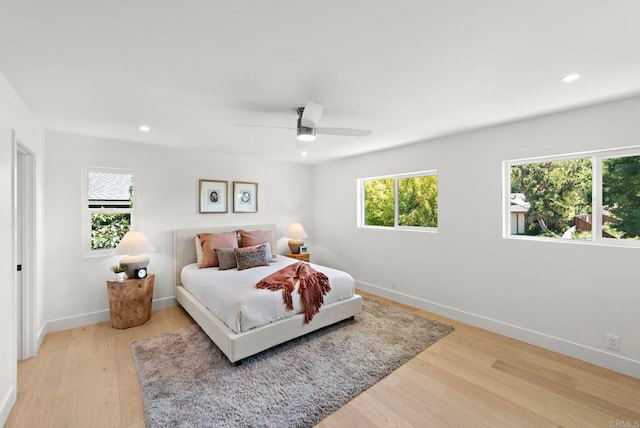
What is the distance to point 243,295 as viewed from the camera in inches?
106

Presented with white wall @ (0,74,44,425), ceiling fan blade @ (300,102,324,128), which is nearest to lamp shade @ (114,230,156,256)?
white wall @ (0,74,44,425)

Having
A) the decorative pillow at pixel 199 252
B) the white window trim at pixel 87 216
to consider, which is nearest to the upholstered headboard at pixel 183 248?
the decorative pillow at pixel 199 252

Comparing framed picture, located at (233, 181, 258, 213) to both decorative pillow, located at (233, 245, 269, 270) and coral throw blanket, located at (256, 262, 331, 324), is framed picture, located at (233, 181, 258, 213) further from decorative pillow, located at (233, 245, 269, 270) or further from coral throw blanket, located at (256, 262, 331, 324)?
coral throw blanket, located at (256, 262, 331, 324)

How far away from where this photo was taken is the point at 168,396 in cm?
209

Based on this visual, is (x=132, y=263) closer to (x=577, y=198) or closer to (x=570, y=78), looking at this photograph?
(x=570, y=78)

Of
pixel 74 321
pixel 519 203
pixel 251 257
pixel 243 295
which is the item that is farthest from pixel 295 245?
pixel 519 203

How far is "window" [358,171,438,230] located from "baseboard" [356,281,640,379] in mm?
1077

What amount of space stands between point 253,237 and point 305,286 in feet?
5.62

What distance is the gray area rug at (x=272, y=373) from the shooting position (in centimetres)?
193

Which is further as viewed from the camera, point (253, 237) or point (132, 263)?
point (253, 237)

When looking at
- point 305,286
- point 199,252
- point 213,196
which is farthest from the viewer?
point 213,196

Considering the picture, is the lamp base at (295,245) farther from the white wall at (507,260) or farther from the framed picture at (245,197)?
the white wall at (507,260)

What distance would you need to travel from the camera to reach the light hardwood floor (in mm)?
1883

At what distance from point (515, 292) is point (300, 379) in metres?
2.43
